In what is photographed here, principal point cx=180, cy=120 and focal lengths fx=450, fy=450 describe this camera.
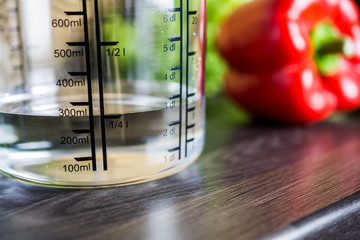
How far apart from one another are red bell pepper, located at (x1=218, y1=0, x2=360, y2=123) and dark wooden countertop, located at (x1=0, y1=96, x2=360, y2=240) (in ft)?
0.58

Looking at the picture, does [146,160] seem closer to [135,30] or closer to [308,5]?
[135,30]

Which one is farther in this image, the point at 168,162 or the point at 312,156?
the point at 312,156

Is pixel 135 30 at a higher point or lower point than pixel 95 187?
higher

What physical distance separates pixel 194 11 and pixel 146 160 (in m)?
0.16

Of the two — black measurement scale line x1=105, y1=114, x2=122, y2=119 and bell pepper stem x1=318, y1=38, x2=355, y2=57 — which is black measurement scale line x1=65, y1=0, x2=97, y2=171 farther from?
bell pepper stem x1=318, y1=38, x2=355, y2=57

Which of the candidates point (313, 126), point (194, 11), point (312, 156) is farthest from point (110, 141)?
point (313, 126)

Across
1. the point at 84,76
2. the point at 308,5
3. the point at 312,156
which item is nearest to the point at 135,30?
the point at 84,76

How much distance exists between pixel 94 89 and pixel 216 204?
6.2 inches

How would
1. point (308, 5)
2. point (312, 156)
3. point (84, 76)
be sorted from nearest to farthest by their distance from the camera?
point (84, 76) → point (312, 156) → point (308, 5)

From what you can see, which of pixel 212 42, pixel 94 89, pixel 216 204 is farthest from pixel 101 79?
pixel 212 42

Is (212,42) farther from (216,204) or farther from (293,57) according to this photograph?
(216,204)

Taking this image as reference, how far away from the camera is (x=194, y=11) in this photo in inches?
18.6

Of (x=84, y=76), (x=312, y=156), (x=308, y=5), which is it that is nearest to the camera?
(x=84, y=76)

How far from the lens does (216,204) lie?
422 mm
